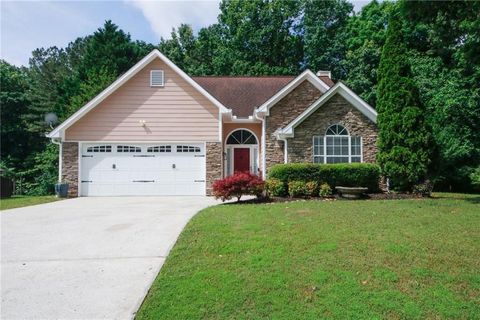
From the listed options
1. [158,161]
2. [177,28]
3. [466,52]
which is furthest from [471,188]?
[177,28]

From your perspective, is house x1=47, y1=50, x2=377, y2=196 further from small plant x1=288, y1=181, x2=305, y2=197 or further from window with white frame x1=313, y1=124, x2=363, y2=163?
small plant x1=288, y1=181, x2=305, y2=197

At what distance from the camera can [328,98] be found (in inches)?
581

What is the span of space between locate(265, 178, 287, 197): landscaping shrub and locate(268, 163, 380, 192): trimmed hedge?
0.73 feet

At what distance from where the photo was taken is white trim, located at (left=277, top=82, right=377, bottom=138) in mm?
14562

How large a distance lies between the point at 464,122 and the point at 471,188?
3.66 meters

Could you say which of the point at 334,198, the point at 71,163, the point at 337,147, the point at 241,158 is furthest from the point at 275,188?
the point at 71,163

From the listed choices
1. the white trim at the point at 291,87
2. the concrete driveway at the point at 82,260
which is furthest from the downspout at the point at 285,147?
the concrete driveway at the point at 82,260

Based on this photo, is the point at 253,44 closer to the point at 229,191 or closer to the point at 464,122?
the point at 464,122

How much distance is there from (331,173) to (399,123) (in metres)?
3.17

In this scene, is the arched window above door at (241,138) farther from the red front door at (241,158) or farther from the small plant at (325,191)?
the small plant at (325,191)

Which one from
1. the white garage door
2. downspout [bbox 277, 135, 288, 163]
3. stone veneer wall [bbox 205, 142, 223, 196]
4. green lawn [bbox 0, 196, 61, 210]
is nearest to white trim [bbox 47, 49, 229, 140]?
the white garage door

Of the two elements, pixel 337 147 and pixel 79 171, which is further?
pixel 79 171

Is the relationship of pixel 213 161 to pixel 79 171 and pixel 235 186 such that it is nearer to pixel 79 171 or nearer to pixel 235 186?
pixel 235 186

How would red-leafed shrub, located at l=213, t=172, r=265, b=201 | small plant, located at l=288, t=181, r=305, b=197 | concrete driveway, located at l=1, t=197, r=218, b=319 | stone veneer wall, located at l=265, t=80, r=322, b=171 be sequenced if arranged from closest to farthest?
concrete driveway, located at l=1, t=197, r=218, b=319 → red-leafed shrub, located at l=213, t=172, r=265, b=201 → small plant, located at l=288, t=181, r=305, b=197 → stone veneer wall, located at l=265, t=80, r=322, b=171
